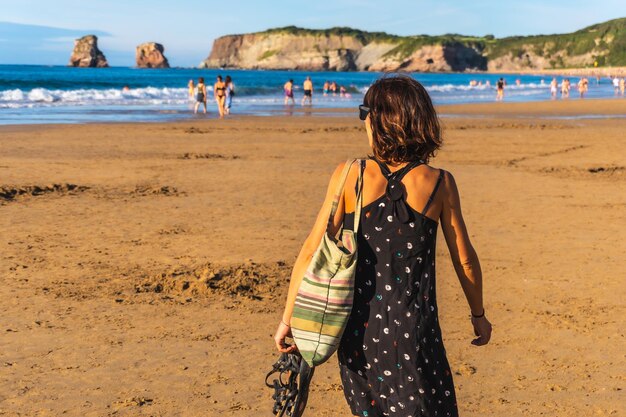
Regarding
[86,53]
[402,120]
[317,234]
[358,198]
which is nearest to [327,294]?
[317,234]

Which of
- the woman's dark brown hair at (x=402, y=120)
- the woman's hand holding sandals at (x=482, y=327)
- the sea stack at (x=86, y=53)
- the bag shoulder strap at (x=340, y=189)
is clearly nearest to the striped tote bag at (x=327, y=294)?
the bag shoulder strap at (x=340, y=189)

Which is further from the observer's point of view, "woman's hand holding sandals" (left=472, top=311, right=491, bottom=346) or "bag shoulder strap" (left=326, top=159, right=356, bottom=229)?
"woman's hand holding sandals" (left=472, top=311, right=491, bottom=346)

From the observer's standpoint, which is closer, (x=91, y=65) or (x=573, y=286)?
(x=573, y=286)

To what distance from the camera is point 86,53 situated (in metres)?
189

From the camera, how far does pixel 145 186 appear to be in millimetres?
A: 11805

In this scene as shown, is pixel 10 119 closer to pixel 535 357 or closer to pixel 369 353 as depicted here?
pixel 535 357

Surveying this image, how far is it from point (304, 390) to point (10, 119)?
25527 millimetres


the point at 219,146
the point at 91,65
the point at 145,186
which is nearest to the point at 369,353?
the point at 145,186

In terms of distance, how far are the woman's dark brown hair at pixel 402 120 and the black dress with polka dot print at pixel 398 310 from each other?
57 mm

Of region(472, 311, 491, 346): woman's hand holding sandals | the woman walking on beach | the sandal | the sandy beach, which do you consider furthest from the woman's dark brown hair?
the sandy beach

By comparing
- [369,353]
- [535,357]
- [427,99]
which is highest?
[427,99]

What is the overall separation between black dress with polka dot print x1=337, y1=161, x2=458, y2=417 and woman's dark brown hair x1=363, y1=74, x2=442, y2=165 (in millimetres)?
57

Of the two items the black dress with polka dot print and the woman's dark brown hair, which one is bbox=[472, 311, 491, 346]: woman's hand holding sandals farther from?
the woman's dark brown hair

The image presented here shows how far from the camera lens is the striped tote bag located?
2.65 metres
